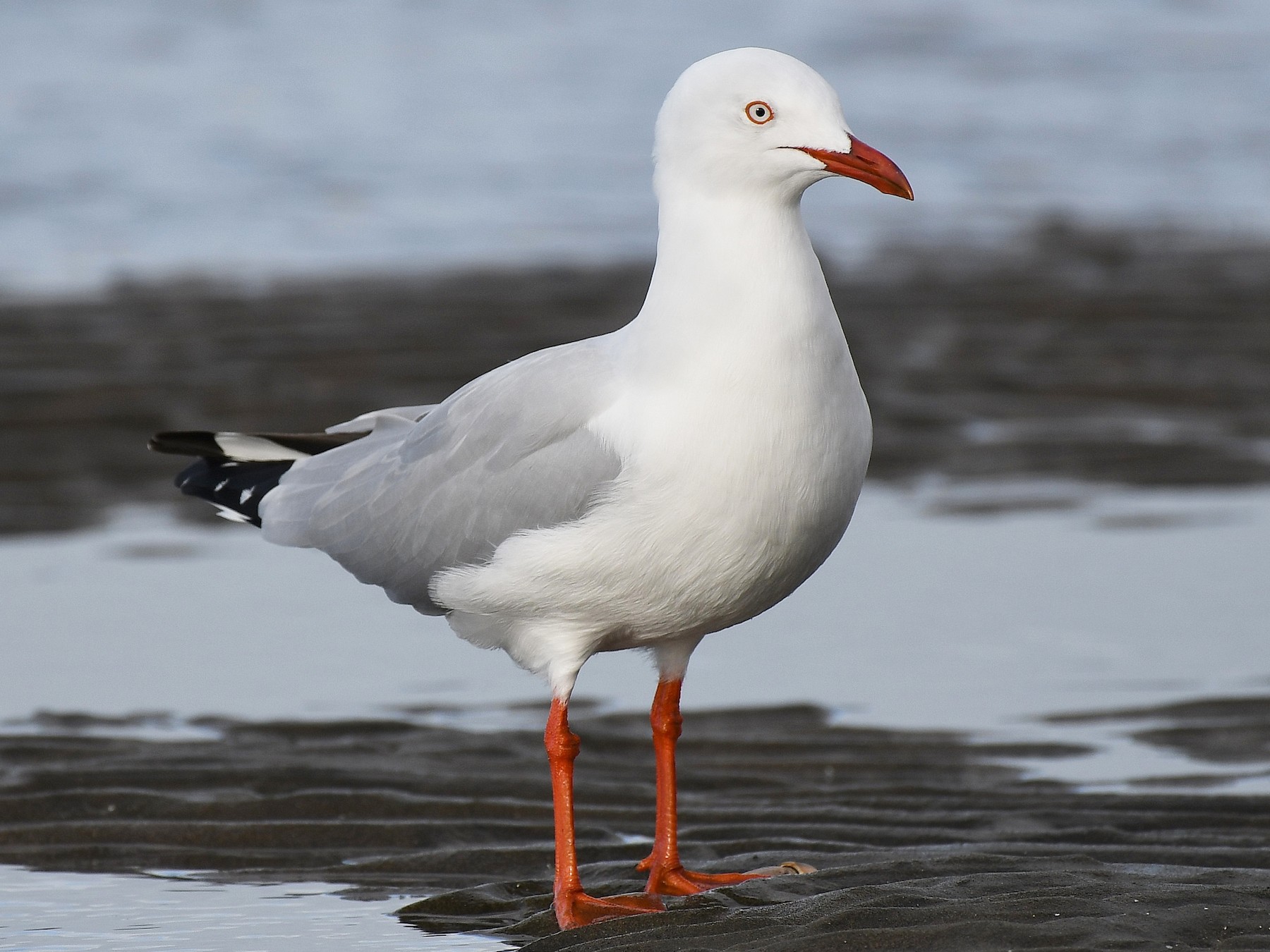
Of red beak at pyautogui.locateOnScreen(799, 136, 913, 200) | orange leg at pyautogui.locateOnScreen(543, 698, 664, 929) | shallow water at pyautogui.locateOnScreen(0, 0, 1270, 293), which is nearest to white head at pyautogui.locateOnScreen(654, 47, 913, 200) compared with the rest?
red beak at pyautogui.locateOnScreen(799, 136, 913, 200)

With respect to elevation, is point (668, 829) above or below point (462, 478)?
below

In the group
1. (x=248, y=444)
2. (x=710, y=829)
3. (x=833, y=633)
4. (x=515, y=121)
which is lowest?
(x=710, y=829)

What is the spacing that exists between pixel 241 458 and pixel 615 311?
7.19 m

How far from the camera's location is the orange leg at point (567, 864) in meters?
4.79

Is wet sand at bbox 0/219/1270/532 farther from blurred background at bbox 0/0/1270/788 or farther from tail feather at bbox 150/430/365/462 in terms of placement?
tail feather at bbox 150/430/365/462

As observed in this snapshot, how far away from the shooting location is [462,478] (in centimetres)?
522

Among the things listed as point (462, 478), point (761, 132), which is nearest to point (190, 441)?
point (462, 478)

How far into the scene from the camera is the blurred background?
7266mm

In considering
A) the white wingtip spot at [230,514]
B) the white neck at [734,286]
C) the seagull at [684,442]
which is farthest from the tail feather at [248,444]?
the white neck at [734,286]

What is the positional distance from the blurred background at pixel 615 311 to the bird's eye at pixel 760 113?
7.94 feet

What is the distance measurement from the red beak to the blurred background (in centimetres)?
222

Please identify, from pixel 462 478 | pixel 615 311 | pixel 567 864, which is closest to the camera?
pixel 567 864

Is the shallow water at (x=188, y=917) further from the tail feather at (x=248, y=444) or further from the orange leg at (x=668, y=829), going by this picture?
the tail feather at (x=248, y=444)

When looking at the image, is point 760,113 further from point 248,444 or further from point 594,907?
point 248,444
